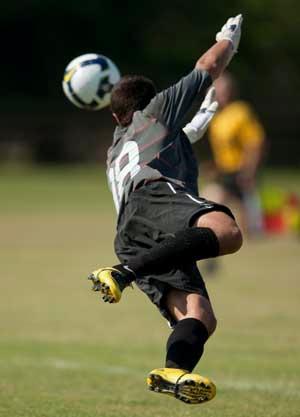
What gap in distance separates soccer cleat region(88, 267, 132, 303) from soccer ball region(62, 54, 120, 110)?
78.7 inches

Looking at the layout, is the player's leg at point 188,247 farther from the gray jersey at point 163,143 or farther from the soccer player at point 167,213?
the gray jersey at point 163,143

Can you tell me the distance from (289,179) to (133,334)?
25907mm

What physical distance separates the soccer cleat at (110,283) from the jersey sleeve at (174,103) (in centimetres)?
99

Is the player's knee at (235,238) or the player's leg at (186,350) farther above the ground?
the player's knee at (235,238)

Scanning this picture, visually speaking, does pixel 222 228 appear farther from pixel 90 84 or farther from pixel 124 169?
pixel 90 84

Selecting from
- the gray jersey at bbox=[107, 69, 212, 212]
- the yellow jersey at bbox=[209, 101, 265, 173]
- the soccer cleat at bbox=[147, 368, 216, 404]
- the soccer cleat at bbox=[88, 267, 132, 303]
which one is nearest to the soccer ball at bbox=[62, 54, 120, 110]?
the gray jersey at bbox=[107, 69, 212, 212]

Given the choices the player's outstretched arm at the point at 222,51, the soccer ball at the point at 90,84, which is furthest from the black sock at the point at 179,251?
the soccer ball at the point at 90,84

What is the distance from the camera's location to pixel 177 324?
6555 millimetres

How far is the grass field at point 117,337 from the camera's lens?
7.53 meters

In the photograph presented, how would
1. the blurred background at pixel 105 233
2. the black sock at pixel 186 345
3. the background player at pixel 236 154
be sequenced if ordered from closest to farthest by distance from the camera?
1. the black sock at pixel 186 345
2. the blurred background at pixel 105 233
3. the background player at pixel 236 154

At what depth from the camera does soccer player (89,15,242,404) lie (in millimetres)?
6361

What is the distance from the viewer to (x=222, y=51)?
22.9 feet

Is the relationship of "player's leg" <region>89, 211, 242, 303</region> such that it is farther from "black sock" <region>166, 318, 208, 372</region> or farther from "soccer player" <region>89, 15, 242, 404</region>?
"black sock" <region>166, 318, 208, 372</region>

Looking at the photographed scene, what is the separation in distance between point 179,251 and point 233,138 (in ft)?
34.3
